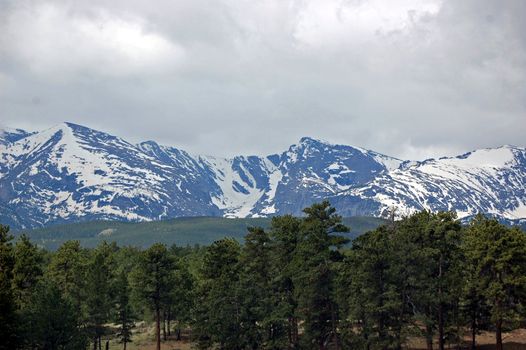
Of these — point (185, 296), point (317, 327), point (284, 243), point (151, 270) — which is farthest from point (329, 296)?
point (185, 296)

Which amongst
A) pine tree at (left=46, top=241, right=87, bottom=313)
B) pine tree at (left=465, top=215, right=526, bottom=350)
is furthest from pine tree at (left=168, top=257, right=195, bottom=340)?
pine tree at (left=465, top=215, right=526, bottom=350)

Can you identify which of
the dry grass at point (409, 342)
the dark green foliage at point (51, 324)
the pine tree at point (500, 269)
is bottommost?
the dry grass at point (409, 342)

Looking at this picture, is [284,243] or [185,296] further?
[185,296]

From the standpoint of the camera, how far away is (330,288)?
91.2 meters

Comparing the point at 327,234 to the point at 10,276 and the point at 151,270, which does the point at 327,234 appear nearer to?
the point at 151,270

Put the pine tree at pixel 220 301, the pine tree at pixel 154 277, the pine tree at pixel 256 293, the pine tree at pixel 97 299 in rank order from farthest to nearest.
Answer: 1. the pine tree at pixel 97 299
2. the pine tree at pixel 154 277
3. the pine tree at pixel 220 301
4. the pine tree at pixel 256 293

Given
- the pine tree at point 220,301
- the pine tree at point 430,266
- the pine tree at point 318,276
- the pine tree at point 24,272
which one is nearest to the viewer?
the pine tree at point 430,266

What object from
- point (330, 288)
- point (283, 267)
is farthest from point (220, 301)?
point (330, 288)

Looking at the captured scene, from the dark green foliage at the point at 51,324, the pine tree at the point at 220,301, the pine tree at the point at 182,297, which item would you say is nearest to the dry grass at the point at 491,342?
the pine tree at the point at 220,301

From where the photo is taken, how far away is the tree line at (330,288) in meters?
86.2

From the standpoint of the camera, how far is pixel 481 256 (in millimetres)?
89250

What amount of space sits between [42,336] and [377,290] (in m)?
39.8

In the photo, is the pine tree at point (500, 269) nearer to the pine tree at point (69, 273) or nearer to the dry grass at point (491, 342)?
the dry grass at point (491, 342)

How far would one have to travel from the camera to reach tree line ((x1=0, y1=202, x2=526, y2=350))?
86.2 meters
